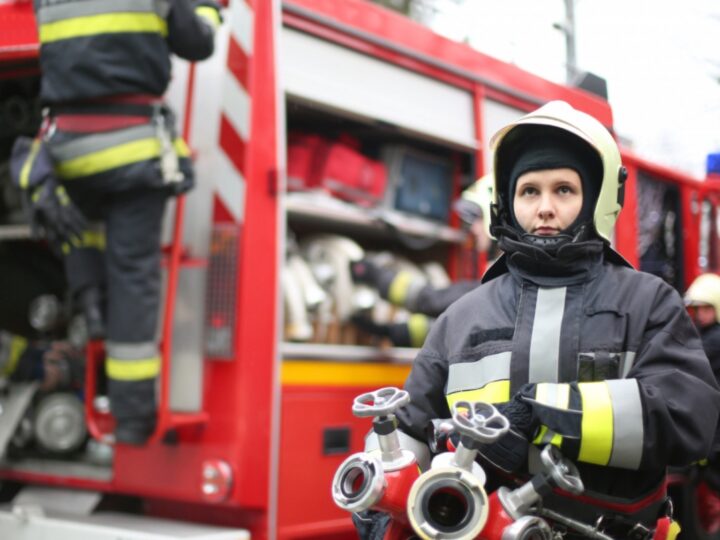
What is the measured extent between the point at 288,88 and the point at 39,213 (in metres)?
0.93

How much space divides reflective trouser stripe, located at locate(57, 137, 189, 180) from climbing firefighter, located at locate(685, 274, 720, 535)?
6.80 ft

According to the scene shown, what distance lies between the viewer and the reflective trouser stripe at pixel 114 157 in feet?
10.1

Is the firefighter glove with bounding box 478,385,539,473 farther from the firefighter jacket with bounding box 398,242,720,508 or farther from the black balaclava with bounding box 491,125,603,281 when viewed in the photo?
the black balaclava with bounding box 491,125,603,281

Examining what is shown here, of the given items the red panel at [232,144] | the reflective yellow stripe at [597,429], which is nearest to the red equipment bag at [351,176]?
the red panel at [232,144]

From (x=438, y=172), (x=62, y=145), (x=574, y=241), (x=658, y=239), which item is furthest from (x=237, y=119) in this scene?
(x=658, y=239)

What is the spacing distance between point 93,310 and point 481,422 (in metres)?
2.03

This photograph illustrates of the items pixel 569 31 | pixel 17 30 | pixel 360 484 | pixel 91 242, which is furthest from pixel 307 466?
pixel 569 31

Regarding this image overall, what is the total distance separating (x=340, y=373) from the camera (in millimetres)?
3410

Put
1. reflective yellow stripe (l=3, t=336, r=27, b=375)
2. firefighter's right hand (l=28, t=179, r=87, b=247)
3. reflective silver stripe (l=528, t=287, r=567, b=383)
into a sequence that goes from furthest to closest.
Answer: reflective yellow stripe (l=3, t=336, r=27, b=375) → firefighter's right hand (l=28, t=179, r=87, b=247) → reflective silver stripe (l=528, t=287, r=567, b=383)

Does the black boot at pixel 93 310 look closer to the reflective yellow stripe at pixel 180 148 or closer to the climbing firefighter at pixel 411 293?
the reflective yellow stripe at pixel 180 148

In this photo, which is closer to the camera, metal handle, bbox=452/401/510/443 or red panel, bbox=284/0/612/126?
metal handle, bbox=452/401/510/443

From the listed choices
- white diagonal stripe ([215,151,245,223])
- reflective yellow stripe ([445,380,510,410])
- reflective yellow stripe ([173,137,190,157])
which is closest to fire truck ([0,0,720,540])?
white diagonal stripe ([215,151,245,223])

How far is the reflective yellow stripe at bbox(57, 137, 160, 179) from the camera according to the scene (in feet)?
10.1

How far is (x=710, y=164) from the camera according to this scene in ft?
16.9
